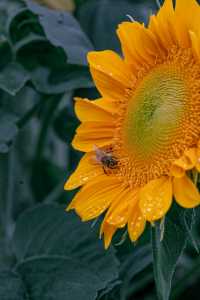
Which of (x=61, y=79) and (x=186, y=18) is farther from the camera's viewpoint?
(x=61, y=79)

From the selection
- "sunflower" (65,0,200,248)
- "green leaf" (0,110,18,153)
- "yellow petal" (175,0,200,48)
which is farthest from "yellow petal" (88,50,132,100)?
"green leaf" (0,110,18,153)

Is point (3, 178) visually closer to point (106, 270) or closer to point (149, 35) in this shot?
point (106, 270)

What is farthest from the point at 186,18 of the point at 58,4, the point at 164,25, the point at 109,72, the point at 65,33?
the point at 58,4

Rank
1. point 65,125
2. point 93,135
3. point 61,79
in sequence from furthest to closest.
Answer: point 65,125
point 61,79
point 93,135

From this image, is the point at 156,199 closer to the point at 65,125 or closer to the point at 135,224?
the point at 135,224

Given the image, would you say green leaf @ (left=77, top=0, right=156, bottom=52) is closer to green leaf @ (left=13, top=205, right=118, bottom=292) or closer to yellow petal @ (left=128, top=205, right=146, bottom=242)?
green leaf @ (left=13, top=205, right=118, bottom=292)

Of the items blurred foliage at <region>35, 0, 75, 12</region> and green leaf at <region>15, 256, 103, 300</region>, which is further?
blurred foliage at <region>35, 0, 75, 12</region>
